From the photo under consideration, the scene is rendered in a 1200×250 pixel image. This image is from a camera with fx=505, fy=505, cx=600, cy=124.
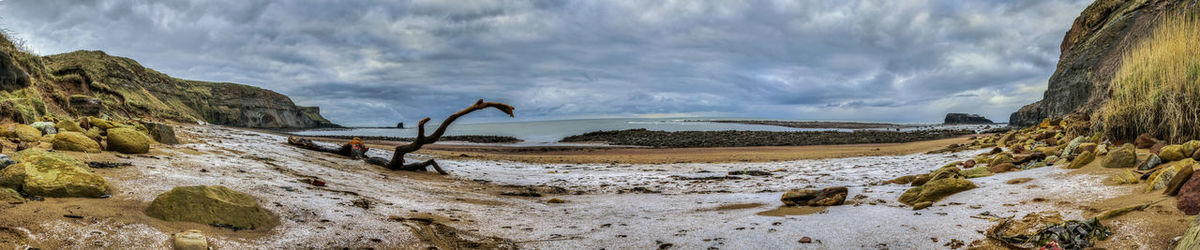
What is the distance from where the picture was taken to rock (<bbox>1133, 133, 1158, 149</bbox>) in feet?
19.3

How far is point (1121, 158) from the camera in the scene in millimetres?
5152

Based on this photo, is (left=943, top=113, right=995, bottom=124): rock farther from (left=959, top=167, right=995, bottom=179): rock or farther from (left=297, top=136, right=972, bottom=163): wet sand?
(left=959, top=167, right=995, bottom=179): rock

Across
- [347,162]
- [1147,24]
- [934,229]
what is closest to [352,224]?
[934,229]

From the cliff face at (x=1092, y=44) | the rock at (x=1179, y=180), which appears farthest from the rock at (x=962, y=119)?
the rock at (x=1179, y=180)

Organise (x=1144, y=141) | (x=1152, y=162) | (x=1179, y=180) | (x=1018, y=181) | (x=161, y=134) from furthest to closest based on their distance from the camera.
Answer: (x=161, y=134)
(x=1144, y=141)
(x=1018, y=181)
(x=1152, y=162)
(x=1179, y=180)

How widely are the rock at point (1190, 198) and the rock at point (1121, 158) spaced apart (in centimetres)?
208

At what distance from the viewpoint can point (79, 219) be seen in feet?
10.6

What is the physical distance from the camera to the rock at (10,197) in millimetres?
3244

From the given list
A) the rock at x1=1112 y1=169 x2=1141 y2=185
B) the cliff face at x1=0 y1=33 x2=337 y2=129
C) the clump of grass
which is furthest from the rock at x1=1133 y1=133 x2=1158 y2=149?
the cliff face at x1=0 y1=33 x2=337 y2=129

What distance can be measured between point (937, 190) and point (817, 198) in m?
1.23

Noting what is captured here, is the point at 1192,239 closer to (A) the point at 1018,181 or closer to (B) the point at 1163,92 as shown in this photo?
(A) the point at 1018,181

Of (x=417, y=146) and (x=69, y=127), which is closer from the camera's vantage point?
(x=69, y=127)

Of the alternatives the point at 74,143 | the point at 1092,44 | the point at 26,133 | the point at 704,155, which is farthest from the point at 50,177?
the point at 1092,44

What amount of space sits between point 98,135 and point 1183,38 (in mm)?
14494
